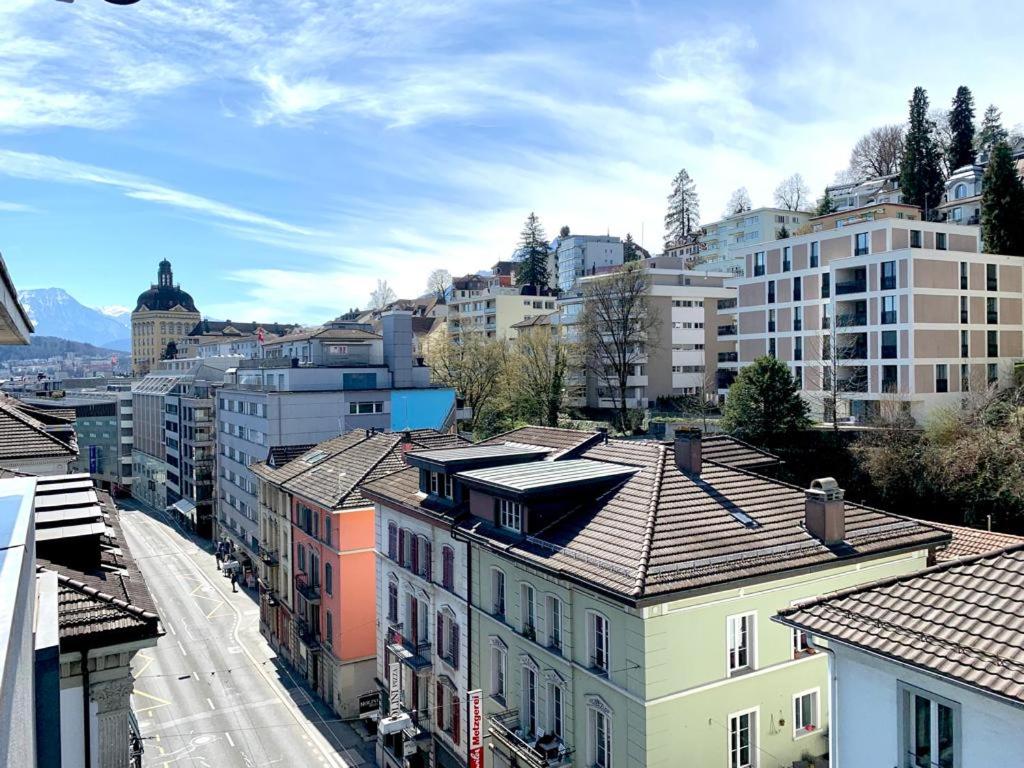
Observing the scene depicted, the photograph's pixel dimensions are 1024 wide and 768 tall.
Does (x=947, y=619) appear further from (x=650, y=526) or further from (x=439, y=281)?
(x=439, y=281)

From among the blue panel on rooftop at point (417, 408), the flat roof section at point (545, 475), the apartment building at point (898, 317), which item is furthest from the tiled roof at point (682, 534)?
the blue panel on rooftop at point (417, 408)

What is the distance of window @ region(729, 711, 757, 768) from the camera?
19.6m

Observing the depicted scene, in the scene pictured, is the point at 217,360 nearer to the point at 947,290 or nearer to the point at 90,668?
the point at 947,290

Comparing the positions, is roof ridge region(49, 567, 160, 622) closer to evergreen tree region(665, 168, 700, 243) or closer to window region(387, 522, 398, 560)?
window region(387, 522, 398, 560)

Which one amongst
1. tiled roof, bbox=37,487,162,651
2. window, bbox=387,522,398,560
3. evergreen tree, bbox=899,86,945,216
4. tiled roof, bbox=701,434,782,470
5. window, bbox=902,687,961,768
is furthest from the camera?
evergreen tree, bbox=899,86,945,216

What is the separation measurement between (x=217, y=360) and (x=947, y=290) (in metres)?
75.3

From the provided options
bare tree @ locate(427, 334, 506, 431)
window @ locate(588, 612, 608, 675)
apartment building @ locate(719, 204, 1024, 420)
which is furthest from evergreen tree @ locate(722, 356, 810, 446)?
bare tree @ locate(427, 334, 506, 431)

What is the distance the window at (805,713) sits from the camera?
821 inches

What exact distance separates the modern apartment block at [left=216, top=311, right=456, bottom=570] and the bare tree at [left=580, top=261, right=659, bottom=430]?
1526cm

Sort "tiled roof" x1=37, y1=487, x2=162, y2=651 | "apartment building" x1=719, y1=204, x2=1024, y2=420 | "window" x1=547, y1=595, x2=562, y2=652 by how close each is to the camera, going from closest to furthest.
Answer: "tiled roof" x1=37, y1=487, x2=162, y2=651
"window" x1=547, y1=595, x2=562, y2=652
"apartment building" x1=719, y1=204, x2=1024, y2=420

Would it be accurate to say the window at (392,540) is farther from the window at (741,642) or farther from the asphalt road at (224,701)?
the window at (741,642)

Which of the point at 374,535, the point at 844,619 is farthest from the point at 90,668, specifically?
the point at 374,535

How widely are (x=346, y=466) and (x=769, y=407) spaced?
88.3ft

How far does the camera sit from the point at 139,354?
187625 mm
